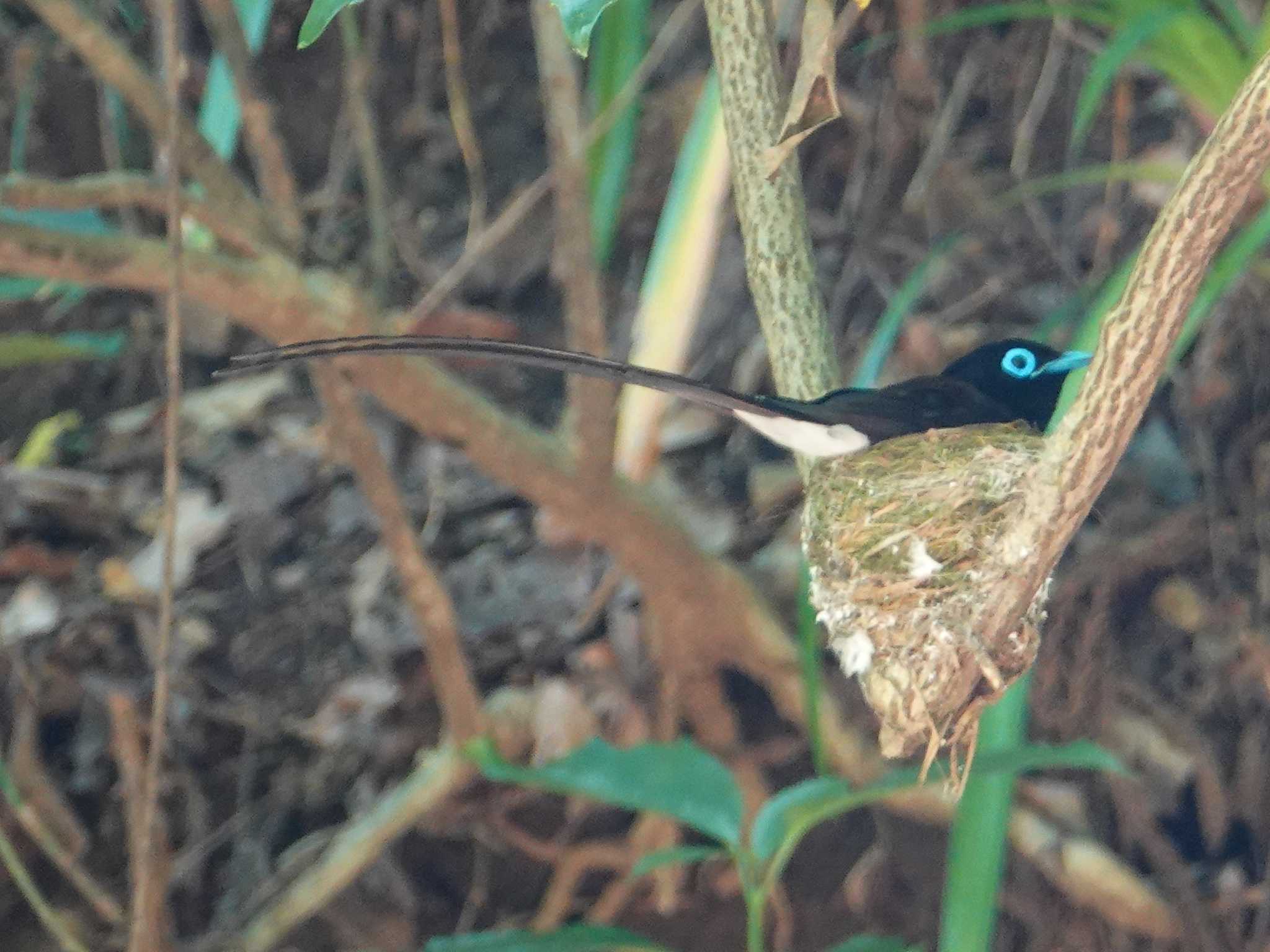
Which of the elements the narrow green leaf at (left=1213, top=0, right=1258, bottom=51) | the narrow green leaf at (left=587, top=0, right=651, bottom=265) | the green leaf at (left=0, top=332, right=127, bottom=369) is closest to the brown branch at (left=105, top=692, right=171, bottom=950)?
the green leaf at (left=0, top=332, right=127, bottom=369)

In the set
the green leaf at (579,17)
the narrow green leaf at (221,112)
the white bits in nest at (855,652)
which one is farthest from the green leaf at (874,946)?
the narrow green leaf at (221,112)

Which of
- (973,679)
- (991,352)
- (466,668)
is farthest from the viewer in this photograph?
(466,668)

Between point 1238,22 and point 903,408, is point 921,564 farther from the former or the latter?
point 1238,22

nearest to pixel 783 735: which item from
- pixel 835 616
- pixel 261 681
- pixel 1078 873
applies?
pixel 1078 873

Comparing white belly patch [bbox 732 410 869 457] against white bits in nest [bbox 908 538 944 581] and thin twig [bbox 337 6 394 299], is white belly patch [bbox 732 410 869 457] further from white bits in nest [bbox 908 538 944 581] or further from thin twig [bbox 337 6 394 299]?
thin twig [bbox 337 6 394 299]

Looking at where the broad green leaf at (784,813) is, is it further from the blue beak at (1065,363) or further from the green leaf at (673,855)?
the blue beak at (1065,363)

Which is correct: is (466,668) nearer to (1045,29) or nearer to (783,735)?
(783,735)
